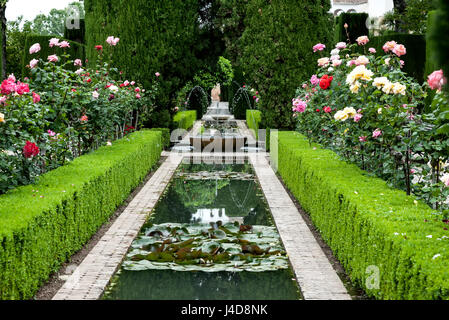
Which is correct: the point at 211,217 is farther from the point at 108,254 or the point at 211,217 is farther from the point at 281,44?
the point at 281,44

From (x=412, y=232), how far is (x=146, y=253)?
2.89 meters

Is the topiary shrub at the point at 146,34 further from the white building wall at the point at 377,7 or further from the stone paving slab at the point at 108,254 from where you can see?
the white building wall at the point at 377,7

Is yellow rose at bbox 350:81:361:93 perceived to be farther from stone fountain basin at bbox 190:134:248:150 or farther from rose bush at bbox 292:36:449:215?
stone fountain basin at bbox 190:134:248:150

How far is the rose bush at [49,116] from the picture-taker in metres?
5.59

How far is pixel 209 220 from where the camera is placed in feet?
23.7

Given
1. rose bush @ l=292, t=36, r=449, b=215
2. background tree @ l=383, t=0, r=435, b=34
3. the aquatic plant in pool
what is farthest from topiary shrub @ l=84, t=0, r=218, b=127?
background tree @ l=383, t=0, r=435, b=34

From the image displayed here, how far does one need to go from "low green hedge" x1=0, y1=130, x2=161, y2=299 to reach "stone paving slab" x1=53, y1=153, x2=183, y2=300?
0.60 feet

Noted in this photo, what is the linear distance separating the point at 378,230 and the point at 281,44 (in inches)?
456

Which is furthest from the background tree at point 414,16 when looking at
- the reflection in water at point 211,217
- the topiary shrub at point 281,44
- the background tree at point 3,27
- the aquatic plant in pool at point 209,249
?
the aquatic plant in pool at point 209,249

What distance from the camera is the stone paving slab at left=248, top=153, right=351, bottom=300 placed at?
4543 millimetres

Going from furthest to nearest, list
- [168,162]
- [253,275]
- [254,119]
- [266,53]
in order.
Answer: [254,119] < [266,53] < [168,162] < [253,275]

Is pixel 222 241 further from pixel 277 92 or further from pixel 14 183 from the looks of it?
pixel 277 92
